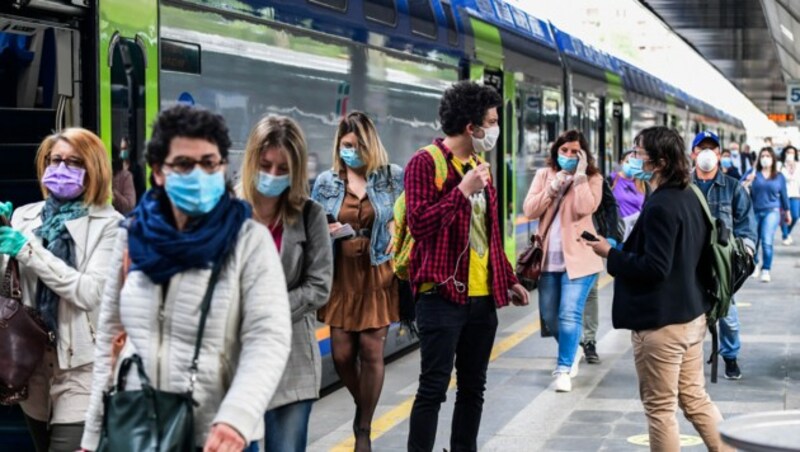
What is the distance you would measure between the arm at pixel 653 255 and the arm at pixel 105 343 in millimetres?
2544

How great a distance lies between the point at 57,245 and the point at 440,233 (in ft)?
5.35

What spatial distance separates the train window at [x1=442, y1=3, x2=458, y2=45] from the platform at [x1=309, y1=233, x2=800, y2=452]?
93.2 inches

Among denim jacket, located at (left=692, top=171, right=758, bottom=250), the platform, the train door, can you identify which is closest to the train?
the train door

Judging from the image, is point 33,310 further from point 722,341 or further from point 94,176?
point 722,341

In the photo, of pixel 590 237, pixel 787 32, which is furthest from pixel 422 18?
pixel 787 32

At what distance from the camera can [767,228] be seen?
54.7ft

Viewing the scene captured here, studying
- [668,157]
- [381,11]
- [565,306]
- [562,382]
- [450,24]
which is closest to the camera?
[668,157]

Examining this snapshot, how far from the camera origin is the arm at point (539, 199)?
9039mm

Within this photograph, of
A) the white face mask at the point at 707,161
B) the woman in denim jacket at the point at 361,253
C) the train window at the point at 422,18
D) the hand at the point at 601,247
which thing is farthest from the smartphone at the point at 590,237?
the train window at the point at 422,18

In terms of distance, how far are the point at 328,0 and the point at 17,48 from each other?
9.64 feet

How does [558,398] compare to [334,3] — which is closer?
[334,3]

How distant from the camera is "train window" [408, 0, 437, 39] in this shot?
992 cm

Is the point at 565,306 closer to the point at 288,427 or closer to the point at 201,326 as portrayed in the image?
the point at 288,427

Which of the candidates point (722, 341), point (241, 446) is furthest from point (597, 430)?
point (241, 446)
